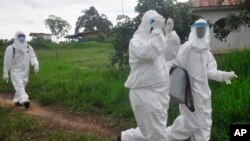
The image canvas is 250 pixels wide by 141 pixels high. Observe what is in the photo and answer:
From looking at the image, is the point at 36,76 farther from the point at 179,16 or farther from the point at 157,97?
the point at 157,97

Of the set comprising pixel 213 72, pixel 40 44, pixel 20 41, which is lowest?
pixel 40 44

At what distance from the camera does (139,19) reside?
11.8 metres

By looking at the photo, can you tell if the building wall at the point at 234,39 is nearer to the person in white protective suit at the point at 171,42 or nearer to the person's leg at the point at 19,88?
the person's leg at the point at 19,88

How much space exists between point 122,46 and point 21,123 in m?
4.14

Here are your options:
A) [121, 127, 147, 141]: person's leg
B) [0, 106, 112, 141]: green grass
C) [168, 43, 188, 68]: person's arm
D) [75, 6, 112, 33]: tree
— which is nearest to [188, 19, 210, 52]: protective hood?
[168, 43, 188, 68]: person's arm

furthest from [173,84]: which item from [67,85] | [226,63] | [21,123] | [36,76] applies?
[36,76]

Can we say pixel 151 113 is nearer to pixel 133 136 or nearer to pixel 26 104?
pixel 133 136

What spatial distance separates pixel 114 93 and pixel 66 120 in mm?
1239

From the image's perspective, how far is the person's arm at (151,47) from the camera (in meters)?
5.30

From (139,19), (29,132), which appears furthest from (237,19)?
(29,132)

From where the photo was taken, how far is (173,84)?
6.12 metres

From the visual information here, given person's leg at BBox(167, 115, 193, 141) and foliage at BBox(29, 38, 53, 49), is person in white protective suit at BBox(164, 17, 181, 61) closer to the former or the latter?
person's leg at BBox(167, 115, 193, 141)

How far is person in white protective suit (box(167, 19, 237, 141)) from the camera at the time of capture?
20.2 feet

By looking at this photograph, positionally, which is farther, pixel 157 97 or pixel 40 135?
pixel 40 135
